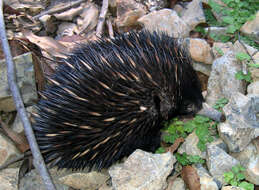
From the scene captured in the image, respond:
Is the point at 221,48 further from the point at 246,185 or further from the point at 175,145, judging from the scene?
the point at 246,185

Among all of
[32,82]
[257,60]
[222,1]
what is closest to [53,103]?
[32,82]

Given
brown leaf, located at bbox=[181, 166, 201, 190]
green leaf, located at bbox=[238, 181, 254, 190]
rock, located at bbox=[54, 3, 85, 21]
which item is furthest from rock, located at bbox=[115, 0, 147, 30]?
green leaf, located at bbox=[238, 181, 254, 190]

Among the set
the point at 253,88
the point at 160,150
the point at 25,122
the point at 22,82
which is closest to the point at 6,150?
the point at 25,122

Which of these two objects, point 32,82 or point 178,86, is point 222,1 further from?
point 32,82

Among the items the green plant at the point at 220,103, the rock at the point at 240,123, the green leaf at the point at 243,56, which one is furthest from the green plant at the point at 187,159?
the green leaf at the point at 243,56

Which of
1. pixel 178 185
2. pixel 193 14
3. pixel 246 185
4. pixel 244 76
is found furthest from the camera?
pixel 193 14

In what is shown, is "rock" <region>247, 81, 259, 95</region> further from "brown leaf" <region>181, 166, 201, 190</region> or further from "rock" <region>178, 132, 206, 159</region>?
"brown leaf" <region>181, 166, 201, 190</region>
